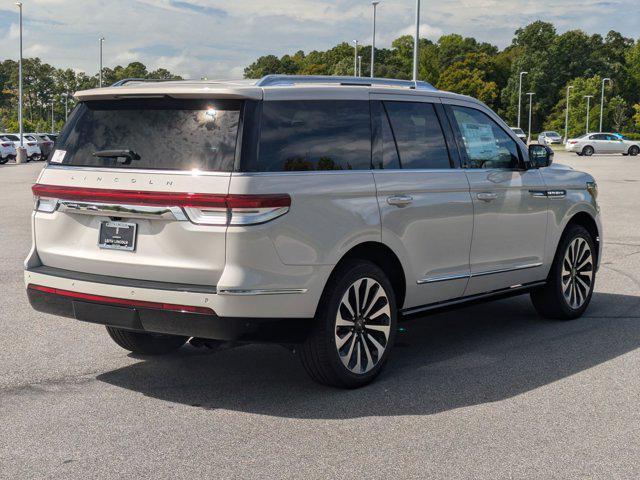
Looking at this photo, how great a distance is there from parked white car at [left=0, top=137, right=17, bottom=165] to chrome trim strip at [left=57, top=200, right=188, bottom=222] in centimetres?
4471

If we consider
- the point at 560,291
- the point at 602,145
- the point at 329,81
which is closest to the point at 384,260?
the point at 329,81

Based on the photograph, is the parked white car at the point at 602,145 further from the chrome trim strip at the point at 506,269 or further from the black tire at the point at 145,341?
the black tire at the point at 145,341

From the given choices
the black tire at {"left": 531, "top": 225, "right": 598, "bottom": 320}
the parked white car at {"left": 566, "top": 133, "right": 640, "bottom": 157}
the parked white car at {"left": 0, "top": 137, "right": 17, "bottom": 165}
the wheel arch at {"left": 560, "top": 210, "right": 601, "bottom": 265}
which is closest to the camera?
the black tire at {"left": 531, "top": 225, "right": 598, "bottom": 320}

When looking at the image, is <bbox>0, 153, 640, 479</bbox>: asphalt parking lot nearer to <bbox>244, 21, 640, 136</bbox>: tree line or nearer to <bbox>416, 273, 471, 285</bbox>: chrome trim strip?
<bbox>416, 273, 471, 285</bbox>: chrome trim strip

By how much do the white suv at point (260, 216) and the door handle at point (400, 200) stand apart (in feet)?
0.05

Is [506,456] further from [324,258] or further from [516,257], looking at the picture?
[516,257]

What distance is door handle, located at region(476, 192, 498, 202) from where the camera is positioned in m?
6.85

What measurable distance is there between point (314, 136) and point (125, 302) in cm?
146

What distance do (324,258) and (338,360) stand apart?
2.09 feet

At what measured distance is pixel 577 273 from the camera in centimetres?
820

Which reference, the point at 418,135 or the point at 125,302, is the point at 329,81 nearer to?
the point at 418,135

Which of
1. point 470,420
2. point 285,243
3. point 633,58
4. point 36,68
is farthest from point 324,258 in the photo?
point 36,68

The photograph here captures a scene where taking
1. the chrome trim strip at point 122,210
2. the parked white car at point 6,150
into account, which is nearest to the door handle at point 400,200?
the chrome trim strip at point 122,210

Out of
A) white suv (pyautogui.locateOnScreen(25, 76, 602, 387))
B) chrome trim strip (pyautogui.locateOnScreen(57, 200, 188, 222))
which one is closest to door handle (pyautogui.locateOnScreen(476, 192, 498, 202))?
white suv (pyautogui.locateOnScreen(25, 76, 602, 387))
